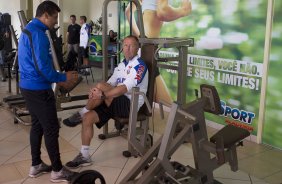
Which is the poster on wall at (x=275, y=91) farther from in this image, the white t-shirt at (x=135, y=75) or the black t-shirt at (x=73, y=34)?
the black t-shirt at (x=73, y=34)

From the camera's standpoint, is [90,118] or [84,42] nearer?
[90,118]

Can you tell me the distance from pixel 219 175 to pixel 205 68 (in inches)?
70.3

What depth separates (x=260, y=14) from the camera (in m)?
3.83

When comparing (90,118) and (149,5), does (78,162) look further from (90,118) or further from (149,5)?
(149,5)

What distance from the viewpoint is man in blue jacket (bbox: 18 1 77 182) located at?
8.77 ft

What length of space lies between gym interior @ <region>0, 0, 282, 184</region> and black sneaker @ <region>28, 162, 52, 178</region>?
0.18 ft

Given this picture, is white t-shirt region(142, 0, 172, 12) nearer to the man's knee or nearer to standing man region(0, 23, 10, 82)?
the man's knee

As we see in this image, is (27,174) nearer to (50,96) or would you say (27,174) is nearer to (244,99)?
(50,96)

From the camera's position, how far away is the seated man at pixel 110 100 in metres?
3.29

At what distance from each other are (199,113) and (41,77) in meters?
1.30

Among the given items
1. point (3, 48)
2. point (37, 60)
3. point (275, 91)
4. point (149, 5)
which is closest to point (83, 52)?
point (3, 48)

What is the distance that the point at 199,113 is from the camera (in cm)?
257

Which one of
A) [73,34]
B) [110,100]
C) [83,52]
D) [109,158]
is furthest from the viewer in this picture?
[73,34]

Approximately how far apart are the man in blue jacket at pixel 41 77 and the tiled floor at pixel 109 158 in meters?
0.37
